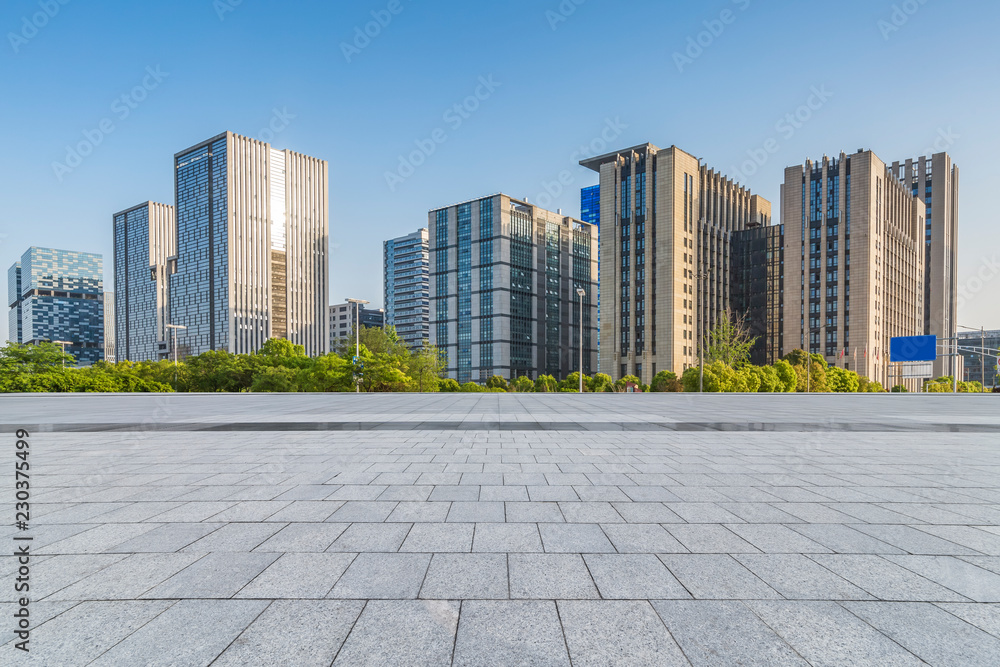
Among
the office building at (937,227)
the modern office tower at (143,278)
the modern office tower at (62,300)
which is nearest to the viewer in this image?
the office building at (937,227)

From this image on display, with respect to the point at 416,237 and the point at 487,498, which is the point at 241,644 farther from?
the point at 416,237

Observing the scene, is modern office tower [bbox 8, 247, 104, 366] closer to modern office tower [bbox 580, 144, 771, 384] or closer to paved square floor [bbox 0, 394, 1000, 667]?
modern office tower [bbox 580, 144, 771, 384]

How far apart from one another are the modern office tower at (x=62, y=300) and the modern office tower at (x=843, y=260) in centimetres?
17449

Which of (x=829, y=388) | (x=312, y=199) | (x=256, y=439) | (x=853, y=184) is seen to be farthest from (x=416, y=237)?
(x=256, y=439)

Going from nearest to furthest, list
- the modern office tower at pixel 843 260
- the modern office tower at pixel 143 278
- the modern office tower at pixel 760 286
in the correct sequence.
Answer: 1. the modern office tower at pixel 843 260
2. the modern office tower at pixel 760 286
3. the modern office tower at pixel 143 278

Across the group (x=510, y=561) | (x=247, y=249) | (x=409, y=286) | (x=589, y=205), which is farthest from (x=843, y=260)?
(x=247, y=249)

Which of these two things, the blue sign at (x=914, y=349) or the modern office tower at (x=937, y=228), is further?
the modern office tower at (x=937, y=228)

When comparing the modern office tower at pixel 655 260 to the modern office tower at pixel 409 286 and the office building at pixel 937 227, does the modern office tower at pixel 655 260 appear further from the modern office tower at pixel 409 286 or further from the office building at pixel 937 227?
the modern office tower at pixel 409 286

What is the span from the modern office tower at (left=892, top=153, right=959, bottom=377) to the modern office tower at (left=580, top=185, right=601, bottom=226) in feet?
257

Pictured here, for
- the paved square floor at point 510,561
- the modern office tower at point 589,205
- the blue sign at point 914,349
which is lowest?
the blue sign at point 914,349

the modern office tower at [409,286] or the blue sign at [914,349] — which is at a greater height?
the modern office tower at [409,286]

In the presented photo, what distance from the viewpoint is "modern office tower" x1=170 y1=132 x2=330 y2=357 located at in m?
140

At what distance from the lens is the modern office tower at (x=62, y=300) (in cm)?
15375

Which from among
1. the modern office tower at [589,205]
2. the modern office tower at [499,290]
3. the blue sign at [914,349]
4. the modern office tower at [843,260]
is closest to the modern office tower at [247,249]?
the modern office tower at [499,290]
